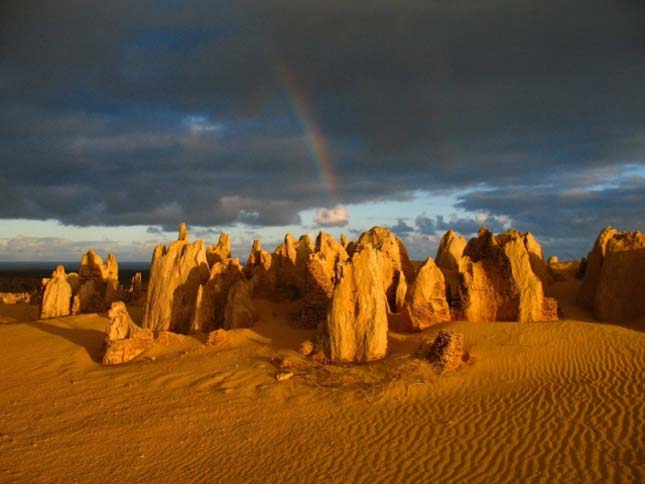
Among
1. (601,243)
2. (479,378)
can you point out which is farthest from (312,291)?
(601,243)

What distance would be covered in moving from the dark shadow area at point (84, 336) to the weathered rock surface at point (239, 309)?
458cm

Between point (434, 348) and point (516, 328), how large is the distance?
148 inches

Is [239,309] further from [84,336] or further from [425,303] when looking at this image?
[425,303]

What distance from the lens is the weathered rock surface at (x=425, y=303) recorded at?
17.2 m

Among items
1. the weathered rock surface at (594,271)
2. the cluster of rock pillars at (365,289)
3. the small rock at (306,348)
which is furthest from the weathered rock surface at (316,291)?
the weathered rock surface at (594,271)

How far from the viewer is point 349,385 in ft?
42.6

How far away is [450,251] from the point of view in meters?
25.7

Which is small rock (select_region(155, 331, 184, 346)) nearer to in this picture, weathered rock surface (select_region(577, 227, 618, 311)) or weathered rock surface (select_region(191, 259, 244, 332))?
weathered rock surface (select_region(191, 259, 244, 332))

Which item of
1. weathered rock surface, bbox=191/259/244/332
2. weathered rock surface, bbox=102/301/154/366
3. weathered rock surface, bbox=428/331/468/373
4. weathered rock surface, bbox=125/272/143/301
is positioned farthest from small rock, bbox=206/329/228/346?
weathered rock surface, bbox=125/272/143/301

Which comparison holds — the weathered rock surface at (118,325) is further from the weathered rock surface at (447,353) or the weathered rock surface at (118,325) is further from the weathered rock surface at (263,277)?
the weathered rock surface at (447,353)

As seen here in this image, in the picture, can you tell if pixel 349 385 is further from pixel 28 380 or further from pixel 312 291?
pixel 28 380

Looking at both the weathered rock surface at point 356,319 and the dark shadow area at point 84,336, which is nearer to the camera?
the weathered rock surface at point 356,319

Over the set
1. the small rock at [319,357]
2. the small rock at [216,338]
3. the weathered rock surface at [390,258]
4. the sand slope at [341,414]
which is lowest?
the sand slope at [341,414]

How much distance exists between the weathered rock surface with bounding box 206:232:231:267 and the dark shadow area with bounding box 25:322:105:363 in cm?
644
